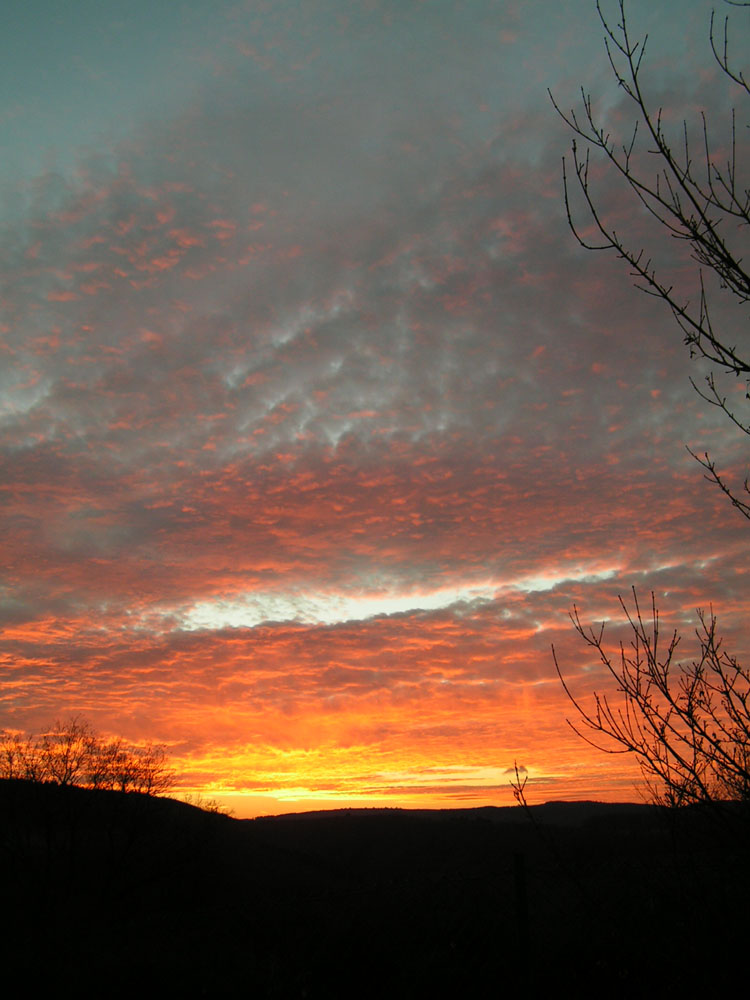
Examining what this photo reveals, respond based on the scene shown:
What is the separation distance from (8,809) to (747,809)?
56133 millimetres

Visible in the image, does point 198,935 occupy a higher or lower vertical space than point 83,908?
higher

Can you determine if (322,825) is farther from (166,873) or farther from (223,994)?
(223,994)

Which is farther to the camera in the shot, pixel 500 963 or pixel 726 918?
pixel 500 963

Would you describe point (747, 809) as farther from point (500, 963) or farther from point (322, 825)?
point (322, 825)

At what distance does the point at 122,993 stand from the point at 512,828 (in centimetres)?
8344

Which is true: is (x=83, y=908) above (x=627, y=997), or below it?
below

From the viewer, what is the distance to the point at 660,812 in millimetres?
4828

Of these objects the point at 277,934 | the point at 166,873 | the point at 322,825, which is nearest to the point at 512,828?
the point at 322,825

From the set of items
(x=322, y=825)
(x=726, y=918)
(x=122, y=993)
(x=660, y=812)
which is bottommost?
(x=322, y=825)

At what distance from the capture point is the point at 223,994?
8.02m

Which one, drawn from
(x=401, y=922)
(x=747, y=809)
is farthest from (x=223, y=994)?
(x=747, y=809)

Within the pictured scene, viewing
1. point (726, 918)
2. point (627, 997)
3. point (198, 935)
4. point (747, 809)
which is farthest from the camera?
point (198, 935)

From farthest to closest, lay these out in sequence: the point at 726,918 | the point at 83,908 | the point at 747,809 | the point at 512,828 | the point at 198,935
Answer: the point at 512,828
the point at 83,908
the point at 198,935
the point at 726,918
the point at 747,809

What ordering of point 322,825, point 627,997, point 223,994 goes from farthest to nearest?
1. point 322,825
2. point 223,994
3. point 627,997
